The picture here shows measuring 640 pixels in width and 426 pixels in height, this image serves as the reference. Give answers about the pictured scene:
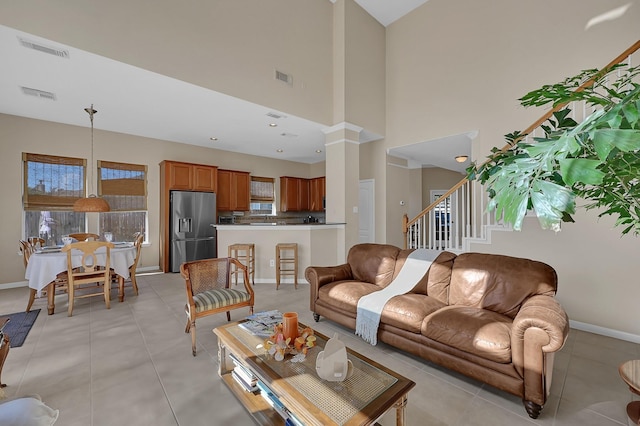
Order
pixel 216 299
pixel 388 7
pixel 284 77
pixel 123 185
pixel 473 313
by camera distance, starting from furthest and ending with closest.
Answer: pixel 123 185
pixel 388 7
pixel 284 77
pixel 216 299
pixel 473 313

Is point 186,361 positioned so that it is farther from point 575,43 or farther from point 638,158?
point 575,43

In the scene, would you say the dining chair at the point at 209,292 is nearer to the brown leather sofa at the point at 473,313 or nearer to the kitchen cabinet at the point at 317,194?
the brown leather sofa at the point at 473,313

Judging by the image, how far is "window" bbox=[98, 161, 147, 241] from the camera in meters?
5.70

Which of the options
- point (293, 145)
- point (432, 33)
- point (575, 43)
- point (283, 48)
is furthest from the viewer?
point (293, 145)

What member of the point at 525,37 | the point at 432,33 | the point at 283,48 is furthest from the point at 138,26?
the point at 525,37

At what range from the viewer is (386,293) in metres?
2.87

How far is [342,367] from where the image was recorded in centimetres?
150

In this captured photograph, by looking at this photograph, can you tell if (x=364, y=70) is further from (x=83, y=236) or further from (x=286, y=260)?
(x=83, y=236)

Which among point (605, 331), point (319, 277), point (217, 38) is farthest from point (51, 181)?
point (605, 331)

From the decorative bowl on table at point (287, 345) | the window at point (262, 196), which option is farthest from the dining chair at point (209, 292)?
the window at point (262, 196)

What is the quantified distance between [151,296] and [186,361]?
2375 mm

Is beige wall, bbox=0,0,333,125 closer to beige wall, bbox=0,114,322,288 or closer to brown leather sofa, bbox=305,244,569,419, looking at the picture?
brown leather sofa, bbox=305,244,569,419

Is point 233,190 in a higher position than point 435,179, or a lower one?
lower

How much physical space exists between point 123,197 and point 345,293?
18.1ft
